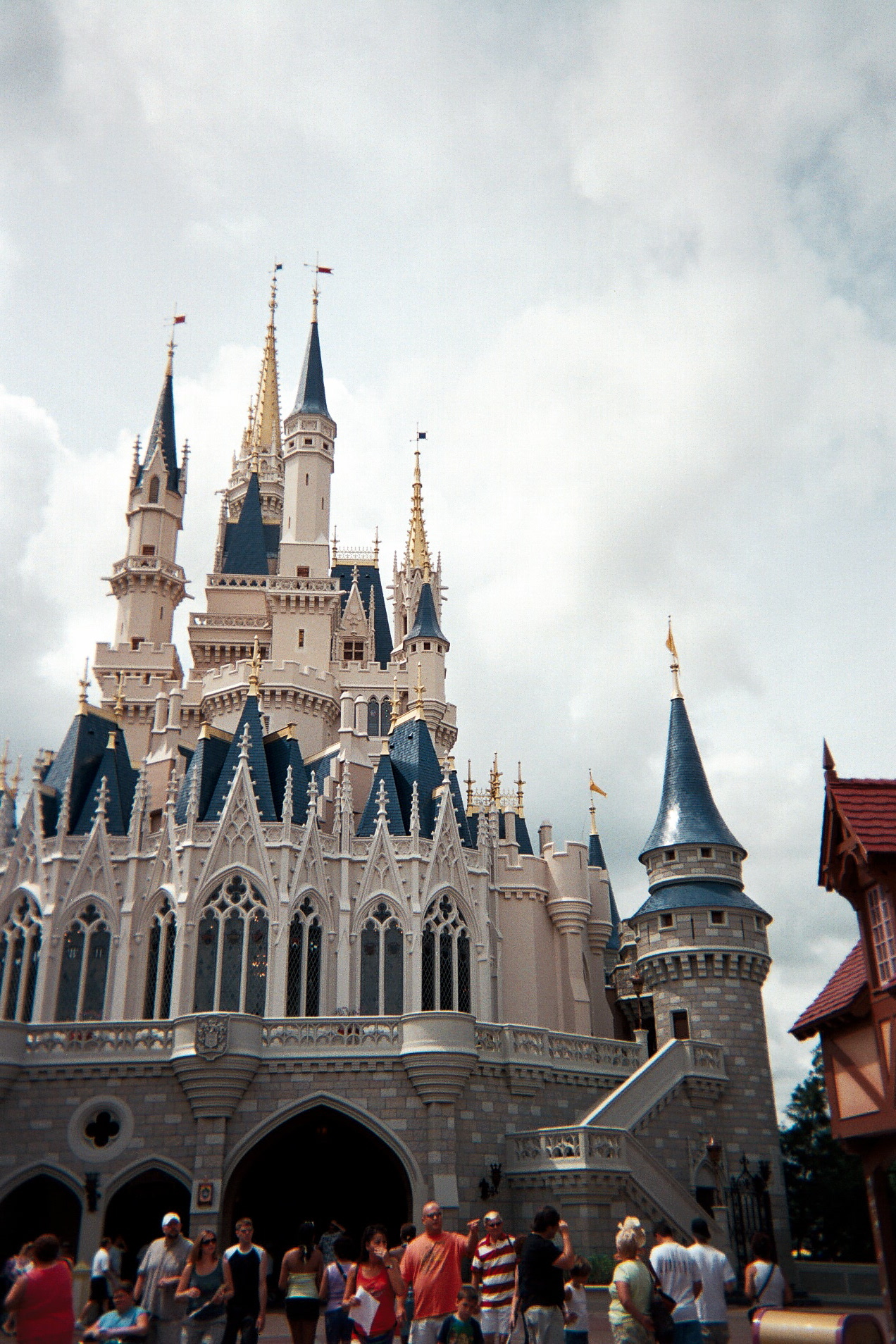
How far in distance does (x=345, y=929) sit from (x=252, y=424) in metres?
43.4

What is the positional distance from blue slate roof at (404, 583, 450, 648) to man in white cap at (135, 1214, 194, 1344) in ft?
127

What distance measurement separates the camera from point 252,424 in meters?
71.6

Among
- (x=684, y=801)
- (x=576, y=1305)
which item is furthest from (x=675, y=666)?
(x=576, y=1305)

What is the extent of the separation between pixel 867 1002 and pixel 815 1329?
37.7ft

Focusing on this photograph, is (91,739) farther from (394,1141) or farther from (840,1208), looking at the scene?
(840,1208)

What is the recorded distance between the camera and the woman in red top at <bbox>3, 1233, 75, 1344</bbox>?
925 centimetres

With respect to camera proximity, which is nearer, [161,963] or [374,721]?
[161,963]

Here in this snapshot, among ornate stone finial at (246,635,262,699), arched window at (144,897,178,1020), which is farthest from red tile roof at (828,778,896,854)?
ornate stone finial at (246,635,262,699)

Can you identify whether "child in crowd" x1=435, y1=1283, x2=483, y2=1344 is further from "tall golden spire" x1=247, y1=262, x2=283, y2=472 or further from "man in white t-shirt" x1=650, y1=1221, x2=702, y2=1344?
"tall golden spire" x1=247, y1=262, x2=283, y2=472

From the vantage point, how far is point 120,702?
44094 mm

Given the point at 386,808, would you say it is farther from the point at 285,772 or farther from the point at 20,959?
the point at 20,959

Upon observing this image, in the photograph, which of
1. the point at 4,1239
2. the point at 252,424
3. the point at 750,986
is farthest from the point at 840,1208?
the point at 252,424

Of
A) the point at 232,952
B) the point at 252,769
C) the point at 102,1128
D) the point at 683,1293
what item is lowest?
the point at 683,1293

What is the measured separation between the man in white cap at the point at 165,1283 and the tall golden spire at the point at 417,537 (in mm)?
43035
